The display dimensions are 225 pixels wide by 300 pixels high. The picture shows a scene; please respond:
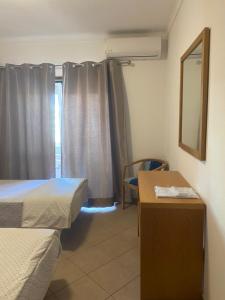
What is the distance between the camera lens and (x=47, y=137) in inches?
147

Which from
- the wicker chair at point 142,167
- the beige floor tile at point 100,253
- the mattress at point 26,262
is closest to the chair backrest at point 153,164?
the wicker chair at point 142,167

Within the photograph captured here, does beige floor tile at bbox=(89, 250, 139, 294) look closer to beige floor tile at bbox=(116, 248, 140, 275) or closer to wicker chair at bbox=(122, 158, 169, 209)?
beige floor tile at bbox=(116, 248, 140, 275)

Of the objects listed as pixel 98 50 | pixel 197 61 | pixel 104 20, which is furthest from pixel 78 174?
pixel 197 61

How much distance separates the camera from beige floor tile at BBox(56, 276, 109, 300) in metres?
1.84

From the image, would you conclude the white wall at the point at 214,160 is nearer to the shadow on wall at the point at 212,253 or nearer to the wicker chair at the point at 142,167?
the shadow on wall at the point at 212,253

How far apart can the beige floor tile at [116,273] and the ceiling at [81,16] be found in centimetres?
255

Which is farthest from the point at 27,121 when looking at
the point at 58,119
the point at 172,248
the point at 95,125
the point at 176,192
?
the point at 172,248

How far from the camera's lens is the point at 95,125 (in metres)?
3.63

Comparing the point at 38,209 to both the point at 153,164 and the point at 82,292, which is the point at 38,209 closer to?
the point at 82,292

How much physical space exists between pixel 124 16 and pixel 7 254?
270 centimetres

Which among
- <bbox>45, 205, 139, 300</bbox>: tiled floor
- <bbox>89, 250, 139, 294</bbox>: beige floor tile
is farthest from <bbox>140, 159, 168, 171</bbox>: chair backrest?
<bbox>89, 250, 139, 294</bbox>: beige floor tile

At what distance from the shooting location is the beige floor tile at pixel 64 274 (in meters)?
1.97

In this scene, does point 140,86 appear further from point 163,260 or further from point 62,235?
point 163,260

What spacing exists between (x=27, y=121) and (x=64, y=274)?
93.5 inches
